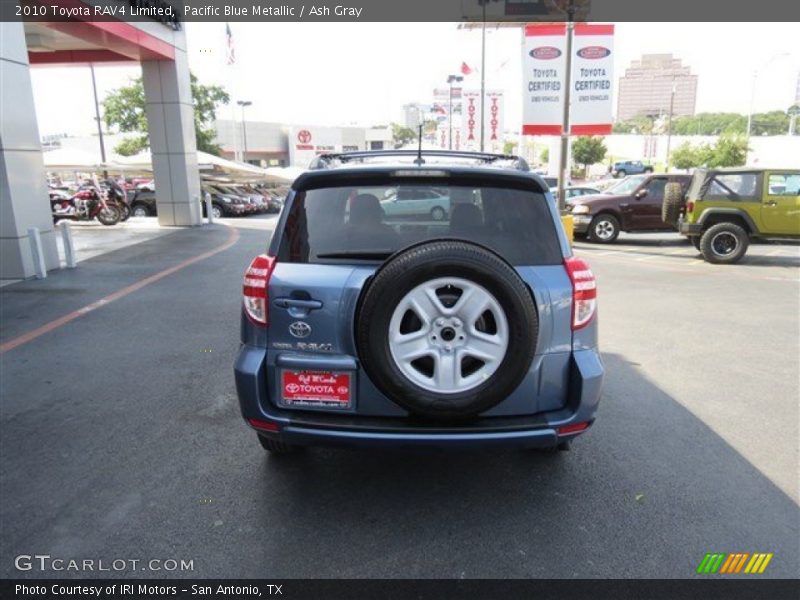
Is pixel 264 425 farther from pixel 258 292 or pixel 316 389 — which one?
pixel 258 292

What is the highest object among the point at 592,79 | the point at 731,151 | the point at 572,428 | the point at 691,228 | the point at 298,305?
the point at 592,79

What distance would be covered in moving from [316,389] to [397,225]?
97 cm

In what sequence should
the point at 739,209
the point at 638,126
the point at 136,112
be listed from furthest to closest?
the point at 638,126, the point at 136,112, the point at 739,209

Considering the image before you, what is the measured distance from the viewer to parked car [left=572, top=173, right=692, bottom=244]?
48.3ft

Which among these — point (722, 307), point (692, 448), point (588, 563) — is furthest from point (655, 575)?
point (722, 307)

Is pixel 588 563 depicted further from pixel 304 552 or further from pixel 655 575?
pixel 304 552

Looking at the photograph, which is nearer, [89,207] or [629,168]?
[89,207]

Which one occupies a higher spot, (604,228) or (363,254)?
(363,254)

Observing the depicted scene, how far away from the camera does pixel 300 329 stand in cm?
278

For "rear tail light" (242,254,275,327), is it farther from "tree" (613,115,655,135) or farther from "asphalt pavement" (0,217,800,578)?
"tree" (613,115,655,135)

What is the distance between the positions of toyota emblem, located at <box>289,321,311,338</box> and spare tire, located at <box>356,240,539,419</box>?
0.28m

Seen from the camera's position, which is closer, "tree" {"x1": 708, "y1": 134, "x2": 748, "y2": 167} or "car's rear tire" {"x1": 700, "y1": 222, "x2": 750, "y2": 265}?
"car's rear tire" {"x1": 700, "y1": 222, "x2": 750, "y2": 265}

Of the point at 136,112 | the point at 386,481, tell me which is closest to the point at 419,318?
the point at 386,481

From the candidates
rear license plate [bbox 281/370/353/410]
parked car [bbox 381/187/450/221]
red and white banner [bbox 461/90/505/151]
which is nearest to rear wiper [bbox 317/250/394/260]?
parked car [bbox 381/187/450/221]
